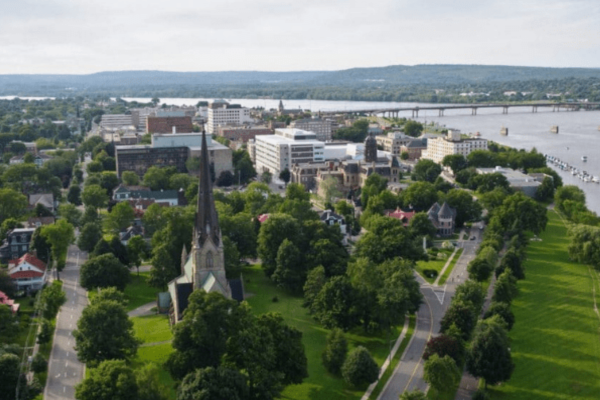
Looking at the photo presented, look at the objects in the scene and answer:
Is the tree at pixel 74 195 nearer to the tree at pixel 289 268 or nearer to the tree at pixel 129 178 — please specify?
the tree at pixel 129 178

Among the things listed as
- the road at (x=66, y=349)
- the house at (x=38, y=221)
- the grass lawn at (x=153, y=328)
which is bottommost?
the road at (x=66, y=349)

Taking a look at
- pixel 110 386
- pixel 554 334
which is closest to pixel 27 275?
pixel 110 386

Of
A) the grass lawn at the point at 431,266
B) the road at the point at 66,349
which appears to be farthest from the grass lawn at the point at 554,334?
the road at the point at 66,349

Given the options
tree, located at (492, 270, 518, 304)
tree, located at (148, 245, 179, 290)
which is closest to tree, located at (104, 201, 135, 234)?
tree, located at (148, 245, 179, 290)

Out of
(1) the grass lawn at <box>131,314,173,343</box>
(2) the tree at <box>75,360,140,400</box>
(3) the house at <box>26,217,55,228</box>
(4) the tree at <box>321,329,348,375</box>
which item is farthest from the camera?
(3) the house at <box>26,217,55,228</box>

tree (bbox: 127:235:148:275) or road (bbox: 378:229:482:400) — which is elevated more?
tree (bbox: 127:235:148:275)

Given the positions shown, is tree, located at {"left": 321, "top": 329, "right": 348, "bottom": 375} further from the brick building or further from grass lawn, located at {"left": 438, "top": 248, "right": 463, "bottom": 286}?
the brick building

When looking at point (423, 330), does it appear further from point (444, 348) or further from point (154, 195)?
point (154, 195)
